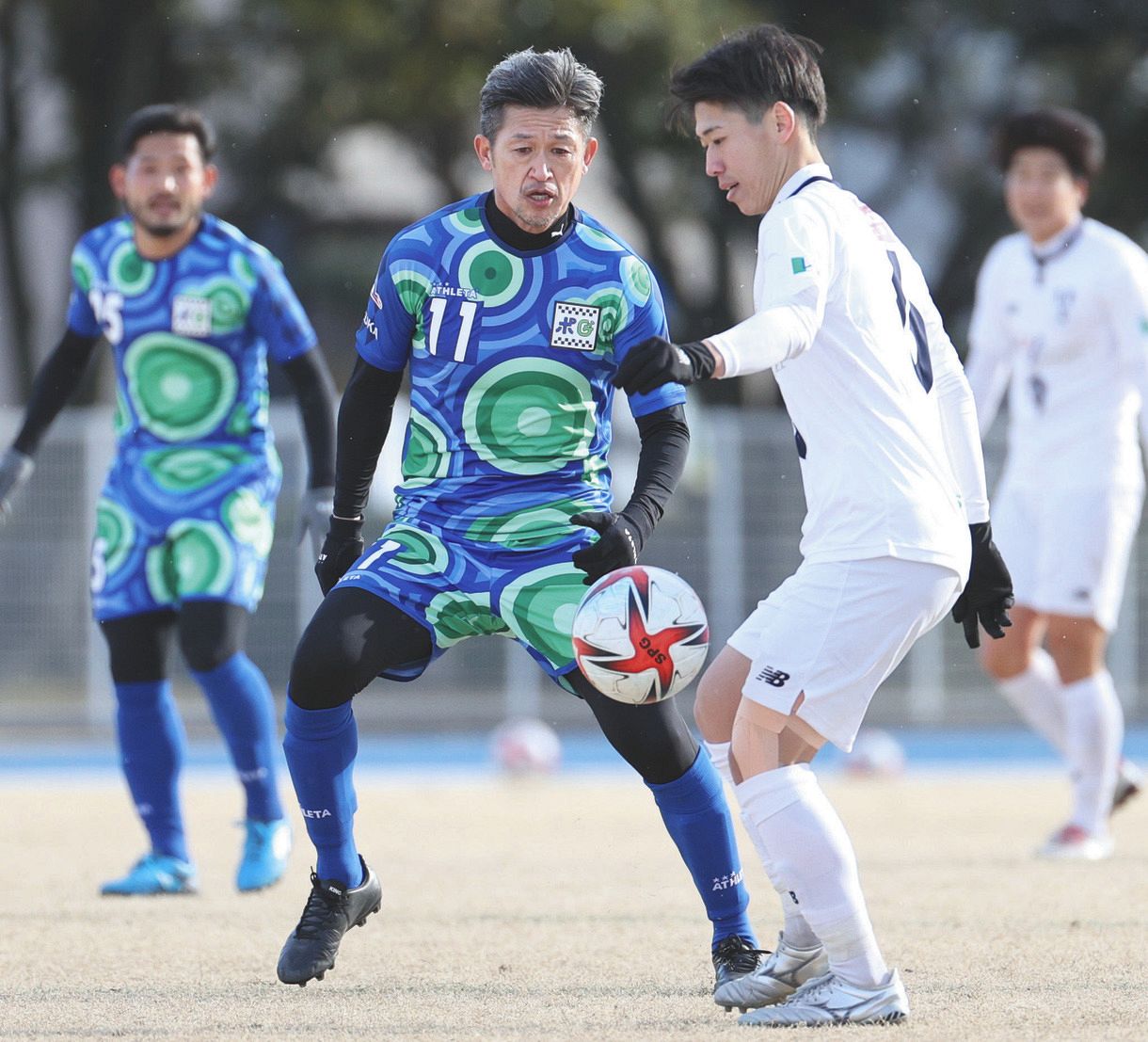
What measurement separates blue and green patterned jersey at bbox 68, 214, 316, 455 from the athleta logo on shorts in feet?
10.2

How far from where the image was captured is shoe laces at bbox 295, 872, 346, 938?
4934mm

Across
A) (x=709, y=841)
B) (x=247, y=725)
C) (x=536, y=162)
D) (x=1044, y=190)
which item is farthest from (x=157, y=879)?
(x=1044, y=190)

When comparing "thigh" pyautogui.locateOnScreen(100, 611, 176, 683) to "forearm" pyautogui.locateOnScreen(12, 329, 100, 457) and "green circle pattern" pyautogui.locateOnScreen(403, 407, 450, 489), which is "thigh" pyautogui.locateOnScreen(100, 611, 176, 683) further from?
"green circle pattern" pyautogui.locateOnScreen(403, 407, 450, 489)

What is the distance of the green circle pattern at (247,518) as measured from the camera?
695cm

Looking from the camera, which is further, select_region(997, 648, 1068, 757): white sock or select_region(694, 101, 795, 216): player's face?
select_region(997, 648, 1068, 757): white sock

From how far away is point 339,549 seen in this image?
17.1 feet

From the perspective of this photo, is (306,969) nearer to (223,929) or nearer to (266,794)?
(223,929)

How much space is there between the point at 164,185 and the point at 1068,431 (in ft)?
12.0

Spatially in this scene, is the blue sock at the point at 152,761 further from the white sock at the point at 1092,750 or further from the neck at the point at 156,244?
the white sock at the point at 1092,750

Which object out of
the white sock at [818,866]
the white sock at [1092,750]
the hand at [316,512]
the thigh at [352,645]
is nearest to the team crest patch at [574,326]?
the thigh at [352,645]

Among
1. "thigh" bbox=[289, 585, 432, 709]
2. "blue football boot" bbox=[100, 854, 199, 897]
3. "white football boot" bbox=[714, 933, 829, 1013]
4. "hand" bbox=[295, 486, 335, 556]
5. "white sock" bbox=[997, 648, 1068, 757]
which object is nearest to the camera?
"white football boot" bbox=[714, 933, 829, 1013]

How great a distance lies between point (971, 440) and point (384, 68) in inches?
600

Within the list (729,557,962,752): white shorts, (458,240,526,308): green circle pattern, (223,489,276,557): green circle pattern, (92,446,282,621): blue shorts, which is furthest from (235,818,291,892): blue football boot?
(729,557,962,752): white shorts

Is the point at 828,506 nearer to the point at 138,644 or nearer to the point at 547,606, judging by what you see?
the point at 547,606
